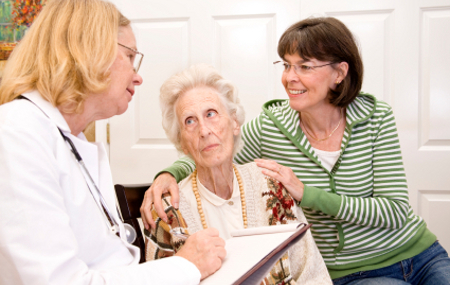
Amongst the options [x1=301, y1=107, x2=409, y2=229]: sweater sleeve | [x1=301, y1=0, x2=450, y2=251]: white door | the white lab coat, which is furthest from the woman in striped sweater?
[x1=301, y1=0, x2=450, y2=251]: white door

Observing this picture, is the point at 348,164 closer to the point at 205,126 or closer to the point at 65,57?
the point at 205,126

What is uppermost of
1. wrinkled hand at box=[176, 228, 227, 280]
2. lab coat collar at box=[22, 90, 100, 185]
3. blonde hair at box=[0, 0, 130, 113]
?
blonde hair at box=[0, 0, 130, 113]

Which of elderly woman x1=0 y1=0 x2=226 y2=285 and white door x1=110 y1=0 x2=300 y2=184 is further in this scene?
white door x1=110 y1=0 x2=300 y2=184

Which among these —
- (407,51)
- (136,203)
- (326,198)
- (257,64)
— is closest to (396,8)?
(407,51)

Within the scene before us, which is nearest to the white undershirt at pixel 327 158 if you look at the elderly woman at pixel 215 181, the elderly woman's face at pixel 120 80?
the elderly woman at pixel 215 181

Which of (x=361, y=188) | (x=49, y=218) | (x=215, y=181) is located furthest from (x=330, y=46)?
(x=49, y=218)

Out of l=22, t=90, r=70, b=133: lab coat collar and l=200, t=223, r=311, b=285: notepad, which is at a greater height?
l=22, t=90, r=70, b=133: lab coat collar

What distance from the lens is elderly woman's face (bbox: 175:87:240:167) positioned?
50.0 inches

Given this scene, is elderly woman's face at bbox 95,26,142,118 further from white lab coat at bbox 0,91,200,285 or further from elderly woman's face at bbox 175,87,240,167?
elderly woman's face at bbox 175,87,240,167

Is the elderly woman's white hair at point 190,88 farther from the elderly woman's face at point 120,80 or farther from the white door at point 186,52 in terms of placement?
the white door at point 186,52

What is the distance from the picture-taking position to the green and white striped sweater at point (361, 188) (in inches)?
54.9

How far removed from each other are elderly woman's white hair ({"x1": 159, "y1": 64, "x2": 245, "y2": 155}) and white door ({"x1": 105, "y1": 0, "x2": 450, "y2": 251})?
2.87ft

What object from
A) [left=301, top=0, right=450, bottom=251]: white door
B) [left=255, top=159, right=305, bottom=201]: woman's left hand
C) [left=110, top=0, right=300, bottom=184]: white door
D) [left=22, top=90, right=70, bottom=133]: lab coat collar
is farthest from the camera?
[left=110, top=0, right=300, bottom=184]: white door

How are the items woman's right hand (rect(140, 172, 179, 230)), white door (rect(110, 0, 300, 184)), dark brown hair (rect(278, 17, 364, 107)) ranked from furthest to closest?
white door (rect(110, 0, 300, 184)) < dark brown hair (rect(278, 17, 364, 107)) < woman's right hand (rect(140, 172, 179, 230))
